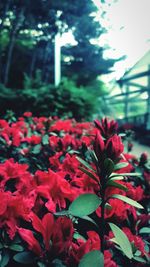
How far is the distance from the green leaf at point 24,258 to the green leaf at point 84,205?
5.2 inches

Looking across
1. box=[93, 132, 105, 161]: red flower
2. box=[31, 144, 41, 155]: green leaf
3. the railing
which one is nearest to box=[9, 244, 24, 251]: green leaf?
box=[93, 132, 105, 161]: red flower

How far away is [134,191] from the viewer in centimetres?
100

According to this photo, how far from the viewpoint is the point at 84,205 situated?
26.3 inches

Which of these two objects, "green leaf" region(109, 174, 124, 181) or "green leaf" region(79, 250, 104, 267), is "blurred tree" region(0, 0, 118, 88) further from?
"green leaf" region(79, 250, 104, 267)

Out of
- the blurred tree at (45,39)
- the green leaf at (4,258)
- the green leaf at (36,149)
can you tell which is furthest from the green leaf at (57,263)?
the blurred tree at (45,39)

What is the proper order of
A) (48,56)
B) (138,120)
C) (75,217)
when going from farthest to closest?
(48,56) → (138,120) → (75,217)

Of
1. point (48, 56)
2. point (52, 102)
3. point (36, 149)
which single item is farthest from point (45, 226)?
point (48, 56)

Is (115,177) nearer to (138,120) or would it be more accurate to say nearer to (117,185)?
(117,185)

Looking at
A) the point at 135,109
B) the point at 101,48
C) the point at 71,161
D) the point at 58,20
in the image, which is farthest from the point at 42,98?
the point at 101,48

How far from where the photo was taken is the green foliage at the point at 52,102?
24.7 ft

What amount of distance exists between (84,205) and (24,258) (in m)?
0.17

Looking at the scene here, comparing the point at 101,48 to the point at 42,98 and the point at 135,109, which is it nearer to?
the point at 135,109

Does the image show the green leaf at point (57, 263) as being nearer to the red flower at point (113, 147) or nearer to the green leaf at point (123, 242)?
the green leaf at point (123, 242)

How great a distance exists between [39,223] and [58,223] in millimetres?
42
